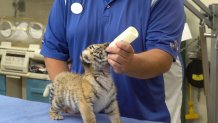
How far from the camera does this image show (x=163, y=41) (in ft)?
3.19

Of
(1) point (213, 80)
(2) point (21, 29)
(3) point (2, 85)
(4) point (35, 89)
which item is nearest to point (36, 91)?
(4) point (35, 89)

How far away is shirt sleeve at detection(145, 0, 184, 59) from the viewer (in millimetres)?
976

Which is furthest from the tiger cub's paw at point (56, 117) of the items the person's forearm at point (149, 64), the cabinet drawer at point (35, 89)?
the cabinet drawer at point (35, 89)

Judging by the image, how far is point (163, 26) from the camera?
38.8 inches

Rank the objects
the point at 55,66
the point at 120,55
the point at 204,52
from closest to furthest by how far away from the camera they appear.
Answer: the point at 120,55, the point at 55,66, the point at 204,52

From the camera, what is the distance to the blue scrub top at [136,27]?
988 millimetres

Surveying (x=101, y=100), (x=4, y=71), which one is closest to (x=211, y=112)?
(x=101, y=100)

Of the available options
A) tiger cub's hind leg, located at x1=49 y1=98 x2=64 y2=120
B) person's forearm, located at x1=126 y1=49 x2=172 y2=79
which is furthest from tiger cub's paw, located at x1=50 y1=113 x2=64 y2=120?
person's forearm, located at x1=126 y1=49 x2=172 y2=79

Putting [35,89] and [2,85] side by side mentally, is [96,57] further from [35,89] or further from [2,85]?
[2,85]

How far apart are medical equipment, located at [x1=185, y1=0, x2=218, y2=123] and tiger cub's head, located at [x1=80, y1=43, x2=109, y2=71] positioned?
2.82ft

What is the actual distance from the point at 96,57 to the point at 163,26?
27 cm

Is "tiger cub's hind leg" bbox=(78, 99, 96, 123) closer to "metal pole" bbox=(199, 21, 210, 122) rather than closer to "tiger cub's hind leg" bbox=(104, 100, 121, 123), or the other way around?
"tiger cub's hind leg" bbox=(104, 100, 121, 123)

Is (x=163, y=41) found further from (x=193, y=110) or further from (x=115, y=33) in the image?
(x=193, y=110)

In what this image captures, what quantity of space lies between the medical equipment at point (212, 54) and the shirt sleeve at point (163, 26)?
23.2 inches
